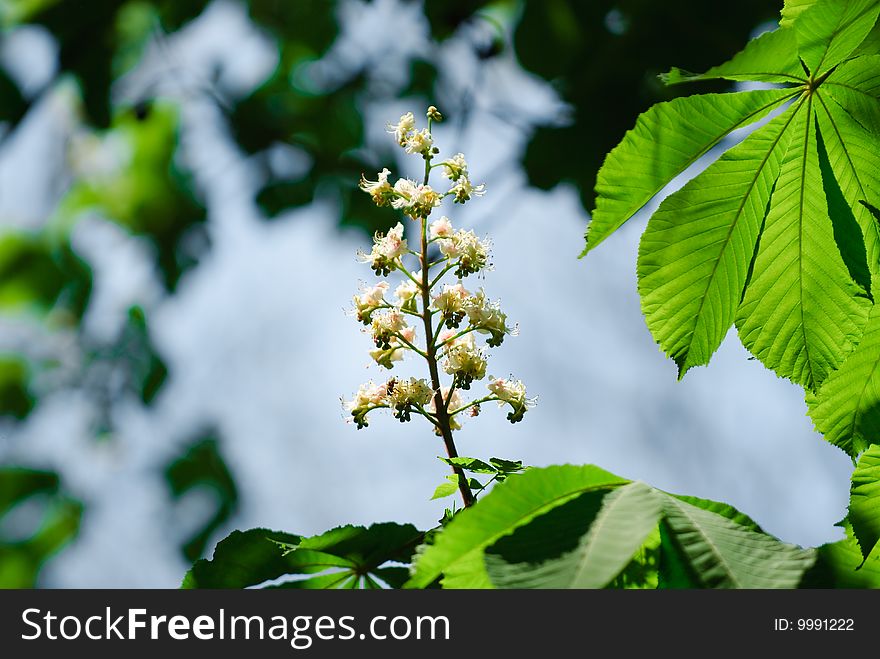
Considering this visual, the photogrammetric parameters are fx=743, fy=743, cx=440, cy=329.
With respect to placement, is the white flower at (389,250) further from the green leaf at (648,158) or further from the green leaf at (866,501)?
the green leaf at (866,501)

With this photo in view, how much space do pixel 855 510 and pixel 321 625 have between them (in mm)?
382

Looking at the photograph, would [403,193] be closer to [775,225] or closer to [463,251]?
[463,251]

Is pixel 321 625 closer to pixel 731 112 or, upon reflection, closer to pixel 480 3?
pixel 731 112

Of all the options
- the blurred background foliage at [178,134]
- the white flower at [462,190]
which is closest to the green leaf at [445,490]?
the white flower at [462,190]

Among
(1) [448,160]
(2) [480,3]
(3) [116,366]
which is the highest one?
(2) [480,3]

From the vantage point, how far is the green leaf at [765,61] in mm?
532

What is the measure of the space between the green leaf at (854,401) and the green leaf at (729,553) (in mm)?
222

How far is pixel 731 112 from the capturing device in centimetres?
59

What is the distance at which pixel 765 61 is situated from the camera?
0.55 metres

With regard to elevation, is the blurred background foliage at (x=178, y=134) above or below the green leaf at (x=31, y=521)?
above

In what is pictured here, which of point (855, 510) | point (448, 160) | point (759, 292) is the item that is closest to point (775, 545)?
point (855, 510)

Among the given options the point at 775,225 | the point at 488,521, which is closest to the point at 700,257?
the point at 775,225

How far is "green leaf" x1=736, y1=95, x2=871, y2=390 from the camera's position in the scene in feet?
1.91

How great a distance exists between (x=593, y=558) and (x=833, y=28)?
0.41 metres
